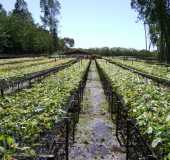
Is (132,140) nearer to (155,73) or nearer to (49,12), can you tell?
(155,73)

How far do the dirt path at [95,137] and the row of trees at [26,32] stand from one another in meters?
56.7

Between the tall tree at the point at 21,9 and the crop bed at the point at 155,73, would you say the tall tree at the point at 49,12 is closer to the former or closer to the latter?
the tall tree at the point at 21,9

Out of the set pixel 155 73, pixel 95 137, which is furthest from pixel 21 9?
pixel 95 137

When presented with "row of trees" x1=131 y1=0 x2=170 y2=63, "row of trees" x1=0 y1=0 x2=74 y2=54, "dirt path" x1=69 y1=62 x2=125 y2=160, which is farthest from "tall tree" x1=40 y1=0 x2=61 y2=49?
"dirt path" x1=69 y1=62 x2=125 y2=160

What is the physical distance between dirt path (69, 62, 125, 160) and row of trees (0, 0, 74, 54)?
56.7 meters

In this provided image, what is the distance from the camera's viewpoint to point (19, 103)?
10.1 m

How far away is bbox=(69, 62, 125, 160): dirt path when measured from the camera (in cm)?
1023

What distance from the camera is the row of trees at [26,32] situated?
8189 cm

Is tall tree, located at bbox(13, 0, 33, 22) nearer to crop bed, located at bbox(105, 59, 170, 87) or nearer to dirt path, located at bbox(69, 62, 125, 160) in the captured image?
crop bed, located at bbox(105, 59, 170, 87)

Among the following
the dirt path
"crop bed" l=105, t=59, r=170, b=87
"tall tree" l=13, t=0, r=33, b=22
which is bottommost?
the dirt path

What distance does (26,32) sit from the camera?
304ft

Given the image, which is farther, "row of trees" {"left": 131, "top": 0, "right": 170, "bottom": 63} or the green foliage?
the green foliage

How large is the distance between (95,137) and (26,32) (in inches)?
3231

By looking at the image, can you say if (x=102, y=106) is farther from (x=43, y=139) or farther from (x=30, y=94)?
(x=43, y=139)
